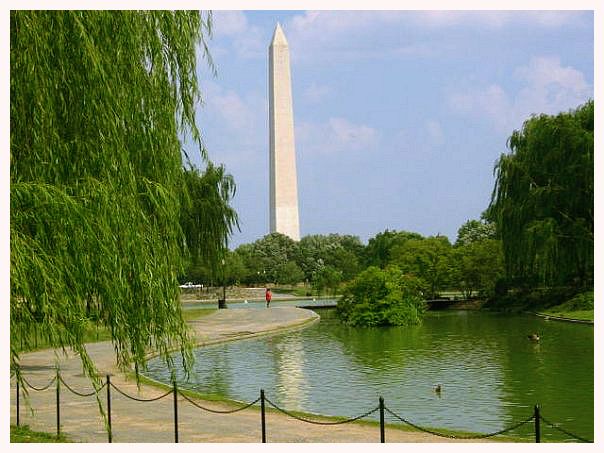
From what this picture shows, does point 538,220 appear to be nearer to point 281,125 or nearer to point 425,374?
point 425,374

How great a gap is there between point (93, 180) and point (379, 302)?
91.4 feet

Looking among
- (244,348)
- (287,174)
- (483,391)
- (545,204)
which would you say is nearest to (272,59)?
(287,174)

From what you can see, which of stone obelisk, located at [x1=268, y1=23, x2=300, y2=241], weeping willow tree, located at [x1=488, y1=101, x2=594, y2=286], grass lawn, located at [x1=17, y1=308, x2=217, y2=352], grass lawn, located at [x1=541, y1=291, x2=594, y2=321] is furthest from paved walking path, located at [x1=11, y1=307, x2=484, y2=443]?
stone obelisk, located at [x1=268, y1=23, x2=300, y2=241]

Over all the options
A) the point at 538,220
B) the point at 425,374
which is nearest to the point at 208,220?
the point at 538,220

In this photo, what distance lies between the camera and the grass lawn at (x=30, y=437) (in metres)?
11.3

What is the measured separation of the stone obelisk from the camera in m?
72.5

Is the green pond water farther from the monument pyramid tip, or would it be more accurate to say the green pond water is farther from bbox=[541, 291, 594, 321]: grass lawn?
the monument pyramid tip

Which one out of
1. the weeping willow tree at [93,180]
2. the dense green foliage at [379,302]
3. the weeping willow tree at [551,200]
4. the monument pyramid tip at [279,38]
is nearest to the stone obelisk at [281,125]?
the monument pyramid tip at [279,38]

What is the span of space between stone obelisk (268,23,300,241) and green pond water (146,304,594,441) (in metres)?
42.8

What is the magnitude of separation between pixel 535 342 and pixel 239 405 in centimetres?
1379

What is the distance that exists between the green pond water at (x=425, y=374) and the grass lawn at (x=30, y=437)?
3.14m

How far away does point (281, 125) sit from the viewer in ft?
240

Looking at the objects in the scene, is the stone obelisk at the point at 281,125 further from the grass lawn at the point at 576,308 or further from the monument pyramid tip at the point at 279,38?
the grass lawn at the point at 576,308
